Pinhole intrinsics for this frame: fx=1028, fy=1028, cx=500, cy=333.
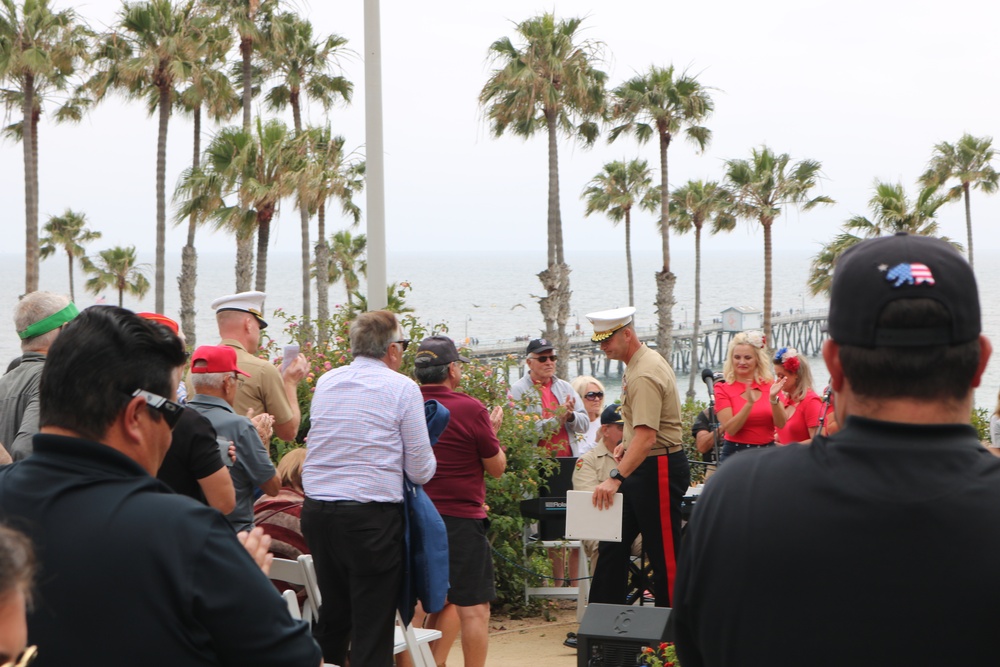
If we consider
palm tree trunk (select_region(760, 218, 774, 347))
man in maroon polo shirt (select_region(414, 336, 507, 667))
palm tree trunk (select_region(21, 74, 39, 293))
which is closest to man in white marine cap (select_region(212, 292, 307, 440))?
man in maroon polo shirt (select_region(414, 336, 507, 667))

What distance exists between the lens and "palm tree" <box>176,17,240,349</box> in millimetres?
30438

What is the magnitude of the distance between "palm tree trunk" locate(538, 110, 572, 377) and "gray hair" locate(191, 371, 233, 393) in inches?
1199

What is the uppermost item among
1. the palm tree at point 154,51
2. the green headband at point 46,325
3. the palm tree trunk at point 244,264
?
the palm tree at point 154,51

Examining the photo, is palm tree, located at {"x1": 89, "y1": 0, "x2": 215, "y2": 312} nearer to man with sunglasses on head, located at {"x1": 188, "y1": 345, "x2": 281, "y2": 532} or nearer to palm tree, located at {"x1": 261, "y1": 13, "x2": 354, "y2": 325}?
palm tree, located at {"x1": 261, "y1": 13, "x2": 354, "y2": 325}

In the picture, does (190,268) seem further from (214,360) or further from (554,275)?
(214,360)

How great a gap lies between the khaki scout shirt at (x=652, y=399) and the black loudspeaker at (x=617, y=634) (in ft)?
3.80

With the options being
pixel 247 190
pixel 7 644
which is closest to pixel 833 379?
pixel 7 644

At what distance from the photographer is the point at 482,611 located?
5.11 m

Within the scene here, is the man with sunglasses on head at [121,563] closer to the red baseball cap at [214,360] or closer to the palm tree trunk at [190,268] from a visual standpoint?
the red baseball cap at [214,360]

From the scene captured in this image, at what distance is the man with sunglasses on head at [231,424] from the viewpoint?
3807mm

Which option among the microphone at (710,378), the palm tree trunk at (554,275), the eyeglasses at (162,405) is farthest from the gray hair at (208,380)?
the palm tree trunk at (554,275)

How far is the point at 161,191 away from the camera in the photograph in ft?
108

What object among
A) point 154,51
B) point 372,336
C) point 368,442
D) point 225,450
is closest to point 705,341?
point 154,51

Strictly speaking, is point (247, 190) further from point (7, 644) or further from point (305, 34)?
point (7, 644)
